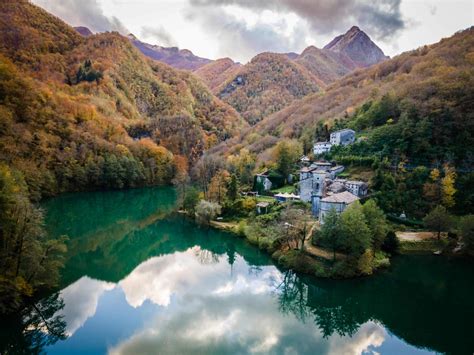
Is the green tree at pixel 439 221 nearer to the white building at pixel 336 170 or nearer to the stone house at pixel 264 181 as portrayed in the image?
the white building at pixel 336 170

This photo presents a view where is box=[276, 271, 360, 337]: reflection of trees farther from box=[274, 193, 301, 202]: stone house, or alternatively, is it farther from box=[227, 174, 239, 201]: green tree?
box=[227, 174, 239, 201]: green tree

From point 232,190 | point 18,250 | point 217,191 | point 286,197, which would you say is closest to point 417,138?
point 286,197

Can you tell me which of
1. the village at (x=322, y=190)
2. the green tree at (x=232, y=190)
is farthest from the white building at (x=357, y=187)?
the green tree at (x=232, y=190)

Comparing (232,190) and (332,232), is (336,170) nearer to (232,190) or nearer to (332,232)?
(232,190)

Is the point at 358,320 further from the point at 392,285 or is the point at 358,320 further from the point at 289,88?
the point at 289,88

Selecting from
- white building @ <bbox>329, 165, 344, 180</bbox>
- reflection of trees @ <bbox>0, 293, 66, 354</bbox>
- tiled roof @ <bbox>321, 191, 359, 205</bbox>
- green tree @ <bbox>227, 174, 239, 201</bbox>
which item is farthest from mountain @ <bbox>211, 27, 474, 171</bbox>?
reflection of trees @ <bbox>0, 293, 66, 354</bbox>

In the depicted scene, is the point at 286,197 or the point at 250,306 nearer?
the point at 250,306
